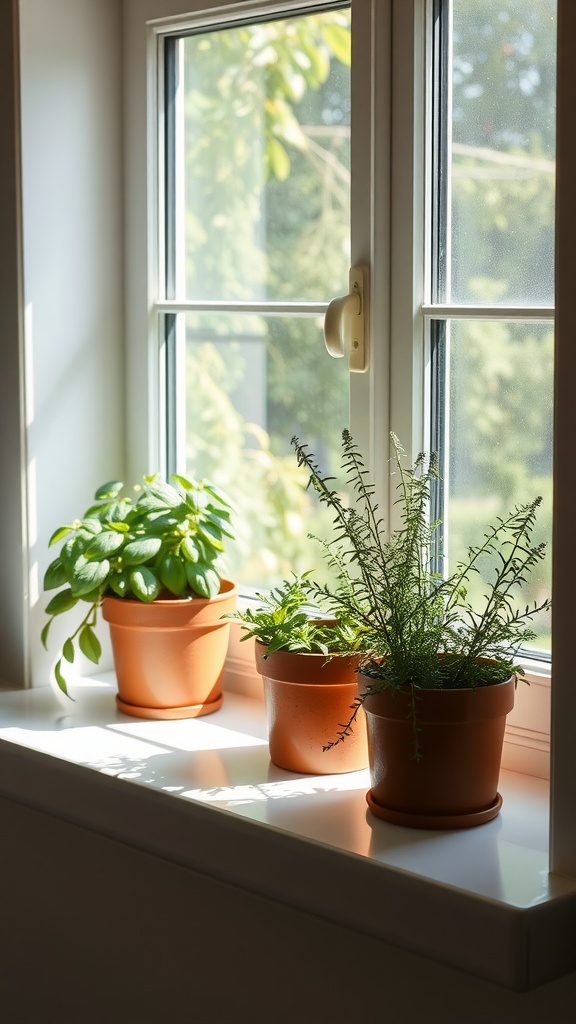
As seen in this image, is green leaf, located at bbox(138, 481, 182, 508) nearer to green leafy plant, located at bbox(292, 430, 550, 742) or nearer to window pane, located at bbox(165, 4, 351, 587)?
window pane, located at bbox(165, 4, 351, 587)

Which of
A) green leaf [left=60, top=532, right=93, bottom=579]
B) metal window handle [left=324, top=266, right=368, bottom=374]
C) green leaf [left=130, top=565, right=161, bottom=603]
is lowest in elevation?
green leaf [left=130, top=565, right=161, bottom=603]

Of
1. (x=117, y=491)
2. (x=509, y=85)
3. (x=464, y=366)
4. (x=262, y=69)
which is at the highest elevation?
(x=262, y=69)

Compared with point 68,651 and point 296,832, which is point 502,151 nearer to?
point 296,832

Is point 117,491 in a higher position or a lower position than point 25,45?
lower

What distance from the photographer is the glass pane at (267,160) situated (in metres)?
1.63

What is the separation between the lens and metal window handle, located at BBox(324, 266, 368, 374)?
1.54 m

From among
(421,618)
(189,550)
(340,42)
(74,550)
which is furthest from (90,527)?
(340,42)

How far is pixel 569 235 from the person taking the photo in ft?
3.59

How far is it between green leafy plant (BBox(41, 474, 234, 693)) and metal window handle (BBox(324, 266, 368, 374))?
0.31m

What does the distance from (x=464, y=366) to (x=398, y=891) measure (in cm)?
66

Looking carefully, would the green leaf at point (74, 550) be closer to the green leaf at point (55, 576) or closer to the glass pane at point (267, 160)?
the green leaf at point (55, 576)

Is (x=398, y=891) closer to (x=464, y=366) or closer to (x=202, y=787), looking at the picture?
(x=202, y=787)

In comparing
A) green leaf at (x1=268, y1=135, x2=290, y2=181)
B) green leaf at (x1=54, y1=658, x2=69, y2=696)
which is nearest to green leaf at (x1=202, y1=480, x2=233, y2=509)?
green leaf at (x1=54, y1=658, x2=69, y2=696)

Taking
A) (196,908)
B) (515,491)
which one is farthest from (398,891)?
(515,491)
